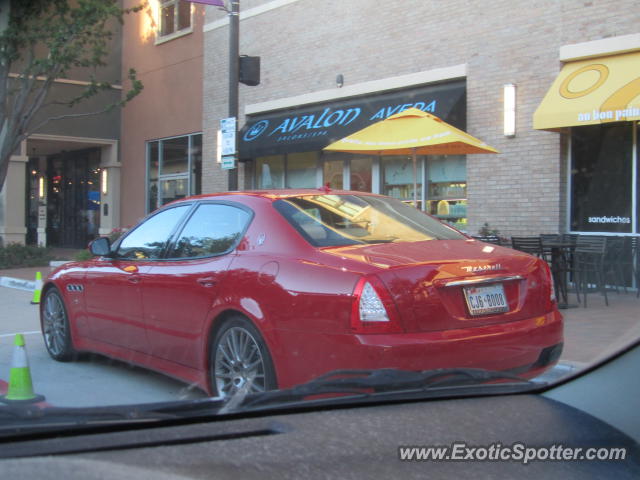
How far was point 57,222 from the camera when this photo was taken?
85.9 feet

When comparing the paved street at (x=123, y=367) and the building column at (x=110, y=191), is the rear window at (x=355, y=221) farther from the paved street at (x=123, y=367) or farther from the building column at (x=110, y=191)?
the building column at (x=110, y=191)

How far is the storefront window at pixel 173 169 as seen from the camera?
1925cm

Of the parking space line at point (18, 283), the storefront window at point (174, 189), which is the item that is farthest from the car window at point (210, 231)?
the storefront window at point (174, 189)

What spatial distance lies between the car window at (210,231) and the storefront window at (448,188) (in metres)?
8.22

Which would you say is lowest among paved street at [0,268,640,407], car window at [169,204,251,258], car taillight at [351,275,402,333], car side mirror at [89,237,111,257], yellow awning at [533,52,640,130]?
paved street at [0,268,640,407]

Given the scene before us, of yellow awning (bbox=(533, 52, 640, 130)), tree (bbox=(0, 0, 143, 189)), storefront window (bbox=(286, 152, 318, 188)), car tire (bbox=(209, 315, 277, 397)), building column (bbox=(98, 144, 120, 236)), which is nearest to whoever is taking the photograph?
car tire (bbox=(209, 315, 277, 397))

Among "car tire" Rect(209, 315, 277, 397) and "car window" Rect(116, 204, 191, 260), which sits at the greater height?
"car window" Rect(116, 204, 191, 260)

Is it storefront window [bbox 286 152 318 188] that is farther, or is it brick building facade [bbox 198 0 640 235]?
storefront window [bbox 286 152 318 188]

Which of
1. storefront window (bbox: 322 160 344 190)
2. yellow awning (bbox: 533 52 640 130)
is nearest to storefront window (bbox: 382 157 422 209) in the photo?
storefront window (bbox: 322 160 344 190)

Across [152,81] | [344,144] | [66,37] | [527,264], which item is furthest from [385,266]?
[152,81]

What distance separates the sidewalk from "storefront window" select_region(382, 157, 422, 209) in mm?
4039

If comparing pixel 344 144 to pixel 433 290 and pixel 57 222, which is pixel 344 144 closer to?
pixel 433 290

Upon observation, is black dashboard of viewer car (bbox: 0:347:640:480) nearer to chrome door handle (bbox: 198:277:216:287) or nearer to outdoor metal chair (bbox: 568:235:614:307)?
chrome door handle (bbox: 198:277:216:287)

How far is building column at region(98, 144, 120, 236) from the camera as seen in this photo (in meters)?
21.9
